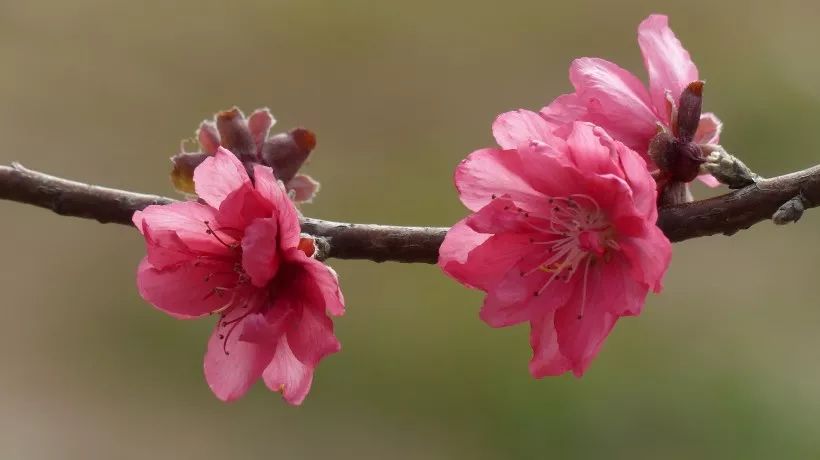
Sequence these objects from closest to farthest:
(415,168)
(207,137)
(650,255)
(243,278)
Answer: (650,255) < (243,278) < (207,137) < (415,168)

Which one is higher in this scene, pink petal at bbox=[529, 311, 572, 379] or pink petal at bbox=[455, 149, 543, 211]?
pink petal at bbox=[455, 149, 543, 211]

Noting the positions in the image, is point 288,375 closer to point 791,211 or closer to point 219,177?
point 219,177

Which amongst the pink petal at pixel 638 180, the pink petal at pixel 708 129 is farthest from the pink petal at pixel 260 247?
the pink petal at pixel 708 129

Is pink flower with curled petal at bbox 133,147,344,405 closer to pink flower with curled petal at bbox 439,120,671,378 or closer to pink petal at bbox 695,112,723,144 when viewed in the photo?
pink flower with curled petal at bbox 439,120,671,378

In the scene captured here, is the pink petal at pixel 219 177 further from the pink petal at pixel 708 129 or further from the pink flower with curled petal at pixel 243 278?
the pink petal at pixel 708 129

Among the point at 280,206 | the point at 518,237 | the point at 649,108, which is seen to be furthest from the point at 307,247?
the point at 649,108

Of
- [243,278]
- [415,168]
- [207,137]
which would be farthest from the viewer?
[415,168]

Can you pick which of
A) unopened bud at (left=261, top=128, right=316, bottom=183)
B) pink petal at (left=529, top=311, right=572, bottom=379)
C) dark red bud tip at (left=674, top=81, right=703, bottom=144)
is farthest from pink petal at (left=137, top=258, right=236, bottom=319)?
dark red bud tip at (left=674, top=81, right=703, bottom=144)
